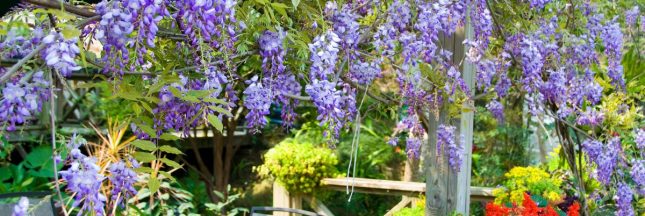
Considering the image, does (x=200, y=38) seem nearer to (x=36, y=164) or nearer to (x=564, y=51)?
(x=564, y=51)

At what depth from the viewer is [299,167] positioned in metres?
→ 4.82

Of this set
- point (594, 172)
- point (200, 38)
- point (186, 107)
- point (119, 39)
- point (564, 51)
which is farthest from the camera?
point (594, 172)

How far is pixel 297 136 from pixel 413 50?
→ 3.87 m

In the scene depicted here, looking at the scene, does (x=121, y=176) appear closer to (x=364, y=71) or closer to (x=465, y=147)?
(x=364, y=71)

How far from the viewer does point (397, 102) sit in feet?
8.98

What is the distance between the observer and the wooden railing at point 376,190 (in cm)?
436

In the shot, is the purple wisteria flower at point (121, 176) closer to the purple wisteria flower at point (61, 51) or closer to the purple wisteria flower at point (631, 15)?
the purple wisteria flower at point (61, 51)

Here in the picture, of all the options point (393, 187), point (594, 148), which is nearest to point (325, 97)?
point (594, 148)

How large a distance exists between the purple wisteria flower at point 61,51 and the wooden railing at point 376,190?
111 inches

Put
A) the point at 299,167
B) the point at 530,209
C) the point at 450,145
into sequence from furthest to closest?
the point at 299,167, the point at 530,209, the point at 450,145

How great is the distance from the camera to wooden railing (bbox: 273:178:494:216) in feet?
14.3

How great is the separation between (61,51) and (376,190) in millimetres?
3563

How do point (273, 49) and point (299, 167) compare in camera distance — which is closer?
point (273, 49)

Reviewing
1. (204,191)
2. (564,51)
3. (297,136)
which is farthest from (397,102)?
(204,191)
